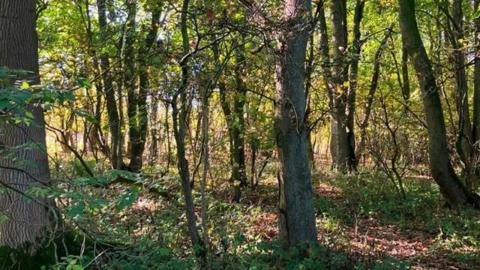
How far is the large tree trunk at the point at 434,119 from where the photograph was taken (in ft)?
29.5

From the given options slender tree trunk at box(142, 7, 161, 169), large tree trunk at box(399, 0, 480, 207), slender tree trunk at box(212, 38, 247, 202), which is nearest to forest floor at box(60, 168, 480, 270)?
slender tree trunk at box(212, 38, 247, 202)

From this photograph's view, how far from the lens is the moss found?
5.10 meters

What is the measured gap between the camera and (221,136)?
32.5ft

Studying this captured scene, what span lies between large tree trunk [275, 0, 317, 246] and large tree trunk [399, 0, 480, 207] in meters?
3.87

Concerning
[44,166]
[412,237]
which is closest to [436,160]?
[412,237]

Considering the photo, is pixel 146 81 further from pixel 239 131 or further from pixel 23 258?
pixel 23 258

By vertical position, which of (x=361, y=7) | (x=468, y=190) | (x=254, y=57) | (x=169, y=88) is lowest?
(x=468, y=190)

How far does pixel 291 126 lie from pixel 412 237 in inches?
137

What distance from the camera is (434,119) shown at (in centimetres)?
905

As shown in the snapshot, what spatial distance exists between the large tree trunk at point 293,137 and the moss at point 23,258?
2931 millimetres

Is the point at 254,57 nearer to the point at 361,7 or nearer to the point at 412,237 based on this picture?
the point at 412,237

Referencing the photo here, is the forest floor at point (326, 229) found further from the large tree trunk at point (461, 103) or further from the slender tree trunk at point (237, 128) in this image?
the large tree trunk at point (461, 103)

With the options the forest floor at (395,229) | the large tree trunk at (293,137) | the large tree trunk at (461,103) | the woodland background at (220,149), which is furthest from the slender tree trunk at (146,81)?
the large tree trunk at (461,103)

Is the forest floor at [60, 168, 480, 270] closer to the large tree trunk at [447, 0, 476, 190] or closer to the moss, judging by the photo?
the moss
